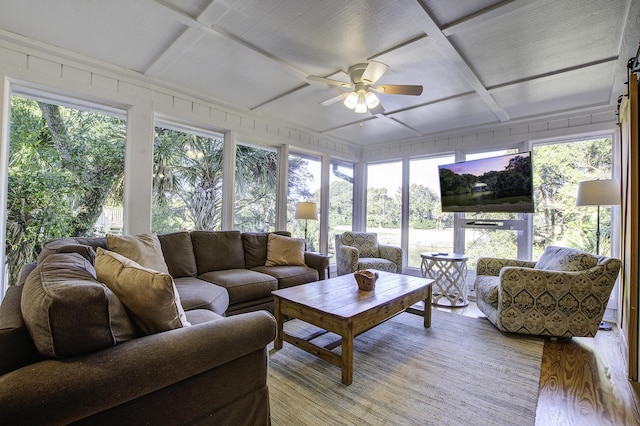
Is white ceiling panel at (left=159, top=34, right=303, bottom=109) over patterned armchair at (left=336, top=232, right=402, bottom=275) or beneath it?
over

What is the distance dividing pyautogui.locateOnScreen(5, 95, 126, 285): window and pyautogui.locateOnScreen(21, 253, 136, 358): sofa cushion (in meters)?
2.19

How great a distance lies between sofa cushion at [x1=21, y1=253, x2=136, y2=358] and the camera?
2.96 feet

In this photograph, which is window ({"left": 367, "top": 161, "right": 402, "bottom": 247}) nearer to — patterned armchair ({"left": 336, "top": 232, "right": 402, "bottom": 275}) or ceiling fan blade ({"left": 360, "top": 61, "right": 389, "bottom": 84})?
patterned armchair ({"left": 336, "top": 232, "right": 402, "bottom": 275})

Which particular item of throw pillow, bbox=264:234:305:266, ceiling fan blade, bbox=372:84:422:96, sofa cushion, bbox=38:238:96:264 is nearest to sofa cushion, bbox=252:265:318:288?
throw pillow, bbox=264:234:305:266

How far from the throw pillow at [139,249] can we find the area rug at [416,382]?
1.24 m

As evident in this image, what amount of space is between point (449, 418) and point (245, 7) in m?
2.84

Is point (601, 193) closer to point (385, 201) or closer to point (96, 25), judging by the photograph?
point (385, 201)

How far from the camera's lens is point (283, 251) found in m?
3.69

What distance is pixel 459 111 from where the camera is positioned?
12.6 ft

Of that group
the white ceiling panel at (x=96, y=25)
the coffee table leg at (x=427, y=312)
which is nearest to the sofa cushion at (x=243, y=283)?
the coffee table leg at (x=427, y=312)

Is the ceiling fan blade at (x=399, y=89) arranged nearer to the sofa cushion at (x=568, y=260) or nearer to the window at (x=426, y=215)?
the sofa cushion at (x=568, y=260)

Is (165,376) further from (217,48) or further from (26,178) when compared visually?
(26,178)

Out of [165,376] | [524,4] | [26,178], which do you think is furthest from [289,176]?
[165,376]

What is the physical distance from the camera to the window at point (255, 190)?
417 centimetres
